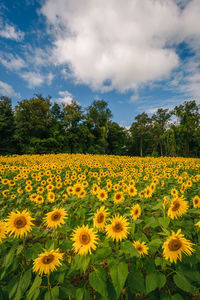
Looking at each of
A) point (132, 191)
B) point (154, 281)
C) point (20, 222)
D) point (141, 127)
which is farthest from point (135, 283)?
point (141, 127)

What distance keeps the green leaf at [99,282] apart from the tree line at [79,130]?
28.5 meters

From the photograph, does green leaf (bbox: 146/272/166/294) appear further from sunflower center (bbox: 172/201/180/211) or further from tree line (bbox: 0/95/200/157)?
tree line (bbox: 0/95/200/157)

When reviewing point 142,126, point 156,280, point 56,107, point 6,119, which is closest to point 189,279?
point 156,280

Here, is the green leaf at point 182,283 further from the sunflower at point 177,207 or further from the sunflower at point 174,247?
the sunflower at point 177,207

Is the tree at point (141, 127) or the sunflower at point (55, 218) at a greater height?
the tree at point (141, 127)

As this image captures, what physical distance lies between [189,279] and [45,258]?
1.48 metres

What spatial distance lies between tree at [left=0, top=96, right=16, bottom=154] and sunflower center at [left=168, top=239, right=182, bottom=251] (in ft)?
104

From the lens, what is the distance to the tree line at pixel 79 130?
92.2 ft

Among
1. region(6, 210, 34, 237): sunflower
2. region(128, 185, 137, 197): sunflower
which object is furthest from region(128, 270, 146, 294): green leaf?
region(128, 185, 137, 197): sunflower

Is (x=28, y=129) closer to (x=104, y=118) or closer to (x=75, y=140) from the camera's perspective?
(x=75, y=140)

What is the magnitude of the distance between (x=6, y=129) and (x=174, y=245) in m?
33.7

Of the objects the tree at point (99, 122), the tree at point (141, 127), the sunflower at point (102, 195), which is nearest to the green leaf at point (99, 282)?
the sunflower at point (102, 195)

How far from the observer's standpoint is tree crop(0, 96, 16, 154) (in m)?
27.2

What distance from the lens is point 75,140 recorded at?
35.8 metres
